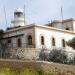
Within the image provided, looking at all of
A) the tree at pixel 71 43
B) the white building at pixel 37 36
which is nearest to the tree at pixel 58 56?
the white building at pixel 37 36

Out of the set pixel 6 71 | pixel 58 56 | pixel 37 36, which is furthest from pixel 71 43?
pixel 6 71

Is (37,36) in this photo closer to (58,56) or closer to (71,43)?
(71,43)

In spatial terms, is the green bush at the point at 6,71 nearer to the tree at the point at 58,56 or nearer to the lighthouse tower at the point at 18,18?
the tree at the point at 58,56

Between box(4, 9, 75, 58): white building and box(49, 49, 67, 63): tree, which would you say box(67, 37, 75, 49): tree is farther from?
box(49, 49, 67, 63): tree

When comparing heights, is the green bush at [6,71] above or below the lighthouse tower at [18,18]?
below

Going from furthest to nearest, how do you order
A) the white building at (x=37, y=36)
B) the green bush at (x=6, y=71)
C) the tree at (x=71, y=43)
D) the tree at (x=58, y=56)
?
the tree at (x=71, y=43)
the white building at (x=37, y=36)
the tree at (x=58, y=56)
the green bush at (x=6, y=71)

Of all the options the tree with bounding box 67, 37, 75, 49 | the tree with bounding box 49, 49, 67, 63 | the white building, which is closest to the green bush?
the tree with bounding box 49, 49, 67, 63

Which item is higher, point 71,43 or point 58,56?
point 71,43

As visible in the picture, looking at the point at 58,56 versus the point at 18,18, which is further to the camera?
the point at 18,18

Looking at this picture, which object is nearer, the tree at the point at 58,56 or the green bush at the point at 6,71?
the green bush at the point at 6,71

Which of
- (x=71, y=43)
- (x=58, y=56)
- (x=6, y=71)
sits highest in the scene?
(x=71, y=43)

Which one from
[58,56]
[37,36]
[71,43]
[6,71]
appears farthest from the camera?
[71,43]

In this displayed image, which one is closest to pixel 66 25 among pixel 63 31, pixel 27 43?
pixel 63 31

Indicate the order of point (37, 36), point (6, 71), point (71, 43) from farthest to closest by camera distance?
point (71, 43)
point (37, 36)
point (6, 71)
